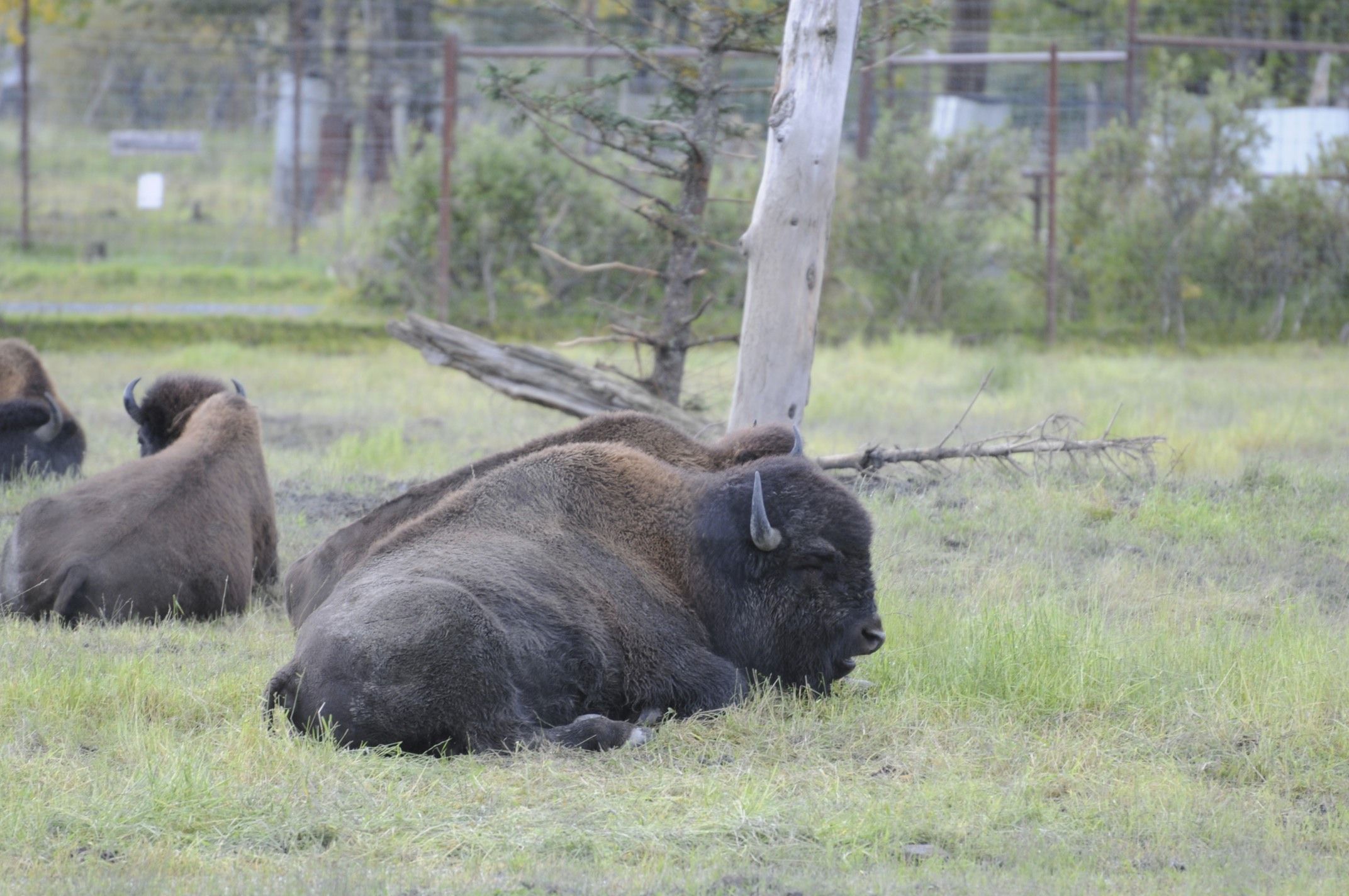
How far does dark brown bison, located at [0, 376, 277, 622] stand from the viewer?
6.83 meters

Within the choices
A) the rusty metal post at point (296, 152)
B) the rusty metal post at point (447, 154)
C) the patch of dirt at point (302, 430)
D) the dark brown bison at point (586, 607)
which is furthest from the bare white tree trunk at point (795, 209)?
the rusty metal post at point (296, 152)

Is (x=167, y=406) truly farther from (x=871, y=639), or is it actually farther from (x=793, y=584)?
(x=871, y=639)

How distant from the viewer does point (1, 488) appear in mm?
9594

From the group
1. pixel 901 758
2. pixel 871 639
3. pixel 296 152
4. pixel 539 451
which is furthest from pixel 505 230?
pixel 901 758

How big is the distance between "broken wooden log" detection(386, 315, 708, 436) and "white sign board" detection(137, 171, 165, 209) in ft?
48.0

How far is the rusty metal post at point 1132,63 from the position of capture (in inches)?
720

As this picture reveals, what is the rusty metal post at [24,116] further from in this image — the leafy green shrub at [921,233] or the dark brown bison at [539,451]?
the dark brown bison at [539,451]

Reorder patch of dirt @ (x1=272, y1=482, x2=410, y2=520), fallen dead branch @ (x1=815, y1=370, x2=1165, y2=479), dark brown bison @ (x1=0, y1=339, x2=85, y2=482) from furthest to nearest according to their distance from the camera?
1. dark brown bison @ (x1=0, y1=339, x2=85, y2=482)
2. patch of dirt @ (x1=272, y1=482, x2=410, y2=520)
3. fallen dead branch @ (x1=815, y1=370, x2=1165, y2=479)

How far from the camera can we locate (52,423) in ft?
33.0

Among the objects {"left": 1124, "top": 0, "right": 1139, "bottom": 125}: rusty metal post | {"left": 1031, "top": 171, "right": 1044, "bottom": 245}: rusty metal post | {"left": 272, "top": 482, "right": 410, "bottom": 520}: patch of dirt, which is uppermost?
{"left": 1124, "top": 0, "right": 1139, "bottom": 125}: rusty metal post

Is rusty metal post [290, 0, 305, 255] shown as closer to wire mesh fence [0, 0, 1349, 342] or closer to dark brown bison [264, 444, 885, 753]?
wire mesh fence [0, 0, 1349, 342]

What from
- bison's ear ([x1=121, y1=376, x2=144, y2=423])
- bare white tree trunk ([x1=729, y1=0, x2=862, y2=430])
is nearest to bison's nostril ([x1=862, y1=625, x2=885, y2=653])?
bare white tree trunk ([x1=729, y1=0, x2=862, y2=430])

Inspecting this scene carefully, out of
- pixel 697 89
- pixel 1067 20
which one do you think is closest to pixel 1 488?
pixel 697 89

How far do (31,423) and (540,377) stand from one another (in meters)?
3.59
